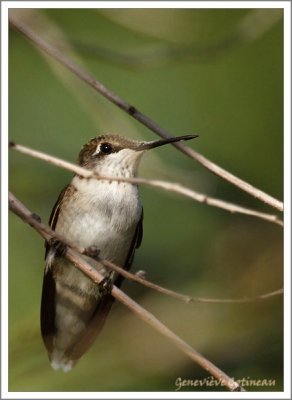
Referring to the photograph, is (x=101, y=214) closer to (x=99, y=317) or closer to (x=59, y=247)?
(x=59, y=247)

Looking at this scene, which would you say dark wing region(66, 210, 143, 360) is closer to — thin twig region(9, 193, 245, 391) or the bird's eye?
the bird's eye

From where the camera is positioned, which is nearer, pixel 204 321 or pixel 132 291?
pixel 204 321

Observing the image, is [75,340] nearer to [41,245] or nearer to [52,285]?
[52,285]

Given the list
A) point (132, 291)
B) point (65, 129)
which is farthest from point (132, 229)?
point (65, 129)

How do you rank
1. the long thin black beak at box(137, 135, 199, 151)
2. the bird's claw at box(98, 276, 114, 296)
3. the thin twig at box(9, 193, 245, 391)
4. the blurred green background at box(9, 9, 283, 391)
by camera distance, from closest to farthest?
the thin twig at box(9, 193, 245, 391), the long thin black beak at box(137, 135, 199, 151), the blurred green background at box(9, 9, 283, 391), the bird's claw at box(98, 276, 114, 296)

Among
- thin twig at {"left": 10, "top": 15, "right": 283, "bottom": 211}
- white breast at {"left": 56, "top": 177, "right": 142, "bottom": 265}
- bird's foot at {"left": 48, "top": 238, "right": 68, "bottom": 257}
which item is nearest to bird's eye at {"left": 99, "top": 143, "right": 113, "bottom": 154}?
white breast at {"left": 56, "top": 177, "right": 142, "bottom": 265}
